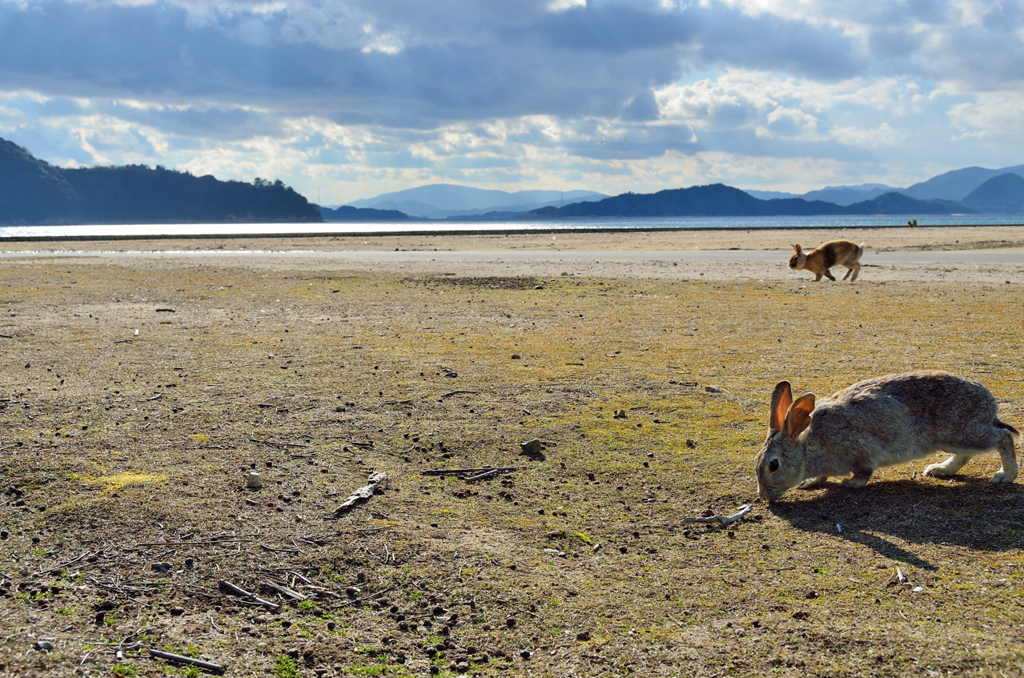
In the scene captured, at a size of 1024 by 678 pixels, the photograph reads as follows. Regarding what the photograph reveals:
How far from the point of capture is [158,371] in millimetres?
11062

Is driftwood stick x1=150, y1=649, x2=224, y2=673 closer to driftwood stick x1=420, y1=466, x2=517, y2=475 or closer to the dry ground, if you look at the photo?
the dry ground

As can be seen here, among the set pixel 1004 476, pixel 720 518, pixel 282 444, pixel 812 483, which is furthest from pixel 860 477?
pixel 282 444

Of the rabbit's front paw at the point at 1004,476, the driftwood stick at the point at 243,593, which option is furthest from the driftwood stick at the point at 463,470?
the rabbit's front paw at the point at 1004,476

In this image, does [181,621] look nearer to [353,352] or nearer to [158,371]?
[158,371]

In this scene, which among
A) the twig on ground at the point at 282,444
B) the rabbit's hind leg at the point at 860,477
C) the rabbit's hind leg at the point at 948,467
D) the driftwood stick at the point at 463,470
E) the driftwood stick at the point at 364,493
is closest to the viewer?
the driftwood stick at the point at 364,493

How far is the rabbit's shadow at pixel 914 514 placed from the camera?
5.37 meters

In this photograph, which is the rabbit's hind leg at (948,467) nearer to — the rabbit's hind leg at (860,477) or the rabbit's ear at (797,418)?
the rabbit's hind leg at (860,477)

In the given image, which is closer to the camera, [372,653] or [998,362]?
[372,653]

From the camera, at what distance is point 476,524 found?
5836 mm

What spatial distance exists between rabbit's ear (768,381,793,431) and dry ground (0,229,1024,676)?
2.20ft

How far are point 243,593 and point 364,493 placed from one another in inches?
67.6

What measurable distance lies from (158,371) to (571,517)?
790cm

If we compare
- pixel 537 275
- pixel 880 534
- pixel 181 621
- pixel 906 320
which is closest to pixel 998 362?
pixel 906 320

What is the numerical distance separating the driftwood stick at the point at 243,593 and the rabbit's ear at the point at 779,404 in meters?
4.38
